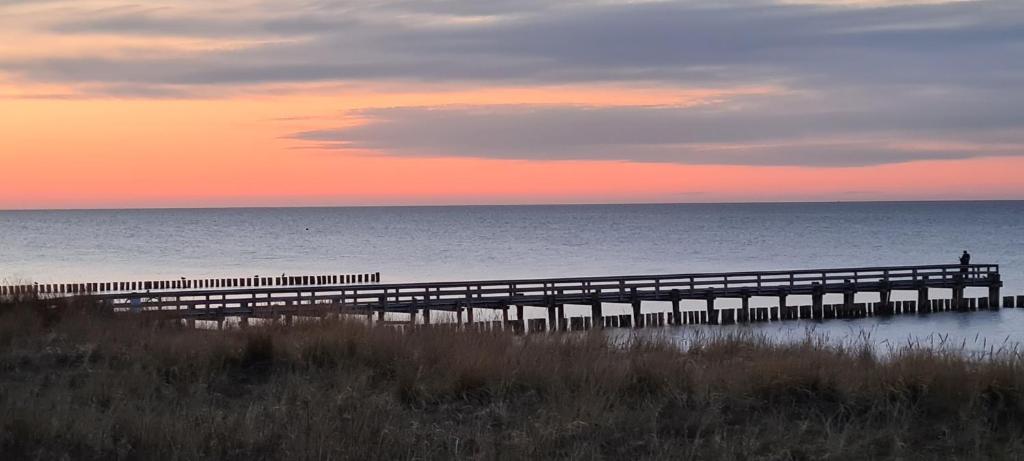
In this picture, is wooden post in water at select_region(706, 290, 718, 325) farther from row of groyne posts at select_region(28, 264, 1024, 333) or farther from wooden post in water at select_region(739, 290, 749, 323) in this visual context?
wooden post in water at select_region(739, 290, 749, 323)

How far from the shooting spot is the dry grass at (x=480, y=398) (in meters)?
9.71

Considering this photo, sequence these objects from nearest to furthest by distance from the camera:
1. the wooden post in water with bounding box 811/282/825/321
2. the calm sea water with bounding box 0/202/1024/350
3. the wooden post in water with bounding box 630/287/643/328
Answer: the wooden post in water with bounding box 630/287/643/328 → the wooden post in water with bounding box 811/282/825/321 → the calm sea water with bounding box 0/202/1024/350

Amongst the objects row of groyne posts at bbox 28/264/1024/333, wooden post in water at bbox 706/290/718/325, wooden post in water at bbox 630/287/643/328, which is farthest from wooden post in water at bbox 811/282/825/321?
wooden post in water at bbox 630/287/643/328

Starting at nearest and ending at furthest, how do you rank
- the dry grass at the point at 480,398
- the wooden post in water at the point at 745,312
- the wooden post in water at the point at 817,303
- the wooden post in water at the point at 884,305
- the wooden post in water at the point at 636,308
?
the dry grass at the point at 480,398 < the wooden post in water at the point at 636,308 < the wooden post in water at the point at 745,312 < the wooden post in water at the point at 817,303 < the wooden post in water at the point at 884,305

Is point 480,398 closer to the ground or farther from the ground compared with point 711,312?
farther from the ground

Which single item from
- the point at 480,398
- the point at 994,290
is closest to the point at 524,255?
the point at 994,290

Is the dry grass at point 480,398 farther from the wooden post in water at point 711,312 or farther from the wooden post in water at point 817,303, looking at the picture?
the wooden post in water at point 817,303

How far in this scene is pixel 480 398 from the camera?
39.7ft

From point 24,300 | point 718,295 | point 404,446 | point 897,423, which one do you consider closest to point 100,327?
point 24,300

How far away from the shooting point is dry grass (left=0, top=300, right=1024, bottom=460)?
31.9 feet

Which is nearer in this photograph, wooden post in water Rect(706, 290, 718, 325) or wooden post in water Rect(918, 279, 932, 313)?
wooden post in water Rect(706, 290, 718, 325)

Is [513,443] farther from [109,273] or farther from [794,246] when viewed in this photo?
[794,246]

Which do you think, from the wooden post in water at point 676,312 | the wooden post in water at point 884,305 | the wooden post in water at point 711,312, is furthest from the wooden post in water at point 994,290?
the wooden post in water at point 676,312

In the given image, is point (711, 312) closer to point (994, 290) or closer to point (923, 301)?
point (923, 301)
